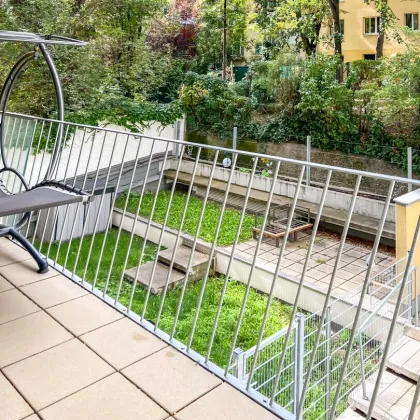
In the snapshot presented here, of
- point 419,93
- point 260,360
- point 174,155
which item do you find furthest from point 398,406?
point 174,155

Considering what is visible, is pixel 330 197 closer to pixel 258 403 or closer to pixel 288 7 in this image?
pixel 288 7

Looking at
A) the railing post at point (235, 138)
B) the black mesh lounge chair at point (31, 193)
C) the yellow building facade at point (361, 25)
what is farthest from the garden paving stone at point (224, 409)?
the yellow building facade at point (361, 25)

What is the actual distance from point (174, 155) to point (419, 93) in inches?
240

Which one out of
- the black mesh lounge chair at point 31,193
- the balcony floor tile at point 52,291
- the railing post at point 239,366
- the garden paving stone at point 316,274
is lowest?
the garden paving stone at point 316,274

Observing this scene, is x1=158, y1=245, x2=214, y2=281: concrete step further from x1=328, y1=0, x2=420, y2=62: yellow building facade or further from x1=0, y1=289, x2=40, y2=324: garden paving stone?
x1=328, y1=0, x2=420, y2=62: yellow building facade

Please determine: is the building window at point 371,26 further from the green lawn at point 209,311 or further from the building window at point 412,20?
the green lawn at point 209,311

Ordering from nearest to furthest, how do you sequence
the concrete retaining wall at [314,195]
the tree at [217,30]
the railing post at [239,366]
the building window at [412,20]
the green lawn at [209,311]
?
the railing post at [239,366], the green lawn at [209,311], the concrete retaining wall at [314,195], the tree at [217,30], the building window at [412,20]

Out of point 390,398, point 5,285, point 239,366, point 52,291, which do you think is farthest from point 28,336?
point 390,398

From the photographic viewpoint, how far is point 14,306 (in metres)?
2.14

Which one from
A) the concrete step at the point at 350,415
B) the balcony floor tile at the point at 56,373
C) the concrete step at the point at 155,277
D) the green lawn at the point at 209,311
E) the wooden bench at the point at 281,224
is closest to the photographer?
the balcony floor tile at the point at 56,373

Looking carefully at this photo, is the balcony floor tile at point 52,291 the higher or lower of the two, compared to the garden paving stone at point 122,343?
lower

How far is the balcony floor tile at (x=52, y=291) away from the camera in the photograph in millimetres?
2201

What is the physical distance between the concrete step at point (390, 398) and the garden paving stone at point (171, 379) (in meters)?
2.97

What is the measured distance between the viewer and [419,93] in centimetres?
908
